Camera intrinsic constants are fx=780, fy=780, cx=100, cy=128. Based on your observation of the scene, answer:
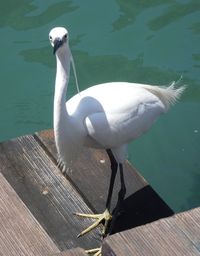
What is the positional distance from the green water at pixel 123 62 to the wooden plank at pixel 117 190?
1.03 m

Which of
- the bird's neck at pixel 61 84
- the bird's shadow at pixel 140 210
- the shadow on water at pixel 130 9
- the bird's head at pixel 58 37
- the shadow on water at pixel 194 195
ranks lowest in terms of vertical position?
the shadow on water at pixel 194 195

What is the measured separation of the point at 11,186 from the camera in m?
4.08

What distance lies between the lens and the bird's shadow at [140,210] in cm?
412

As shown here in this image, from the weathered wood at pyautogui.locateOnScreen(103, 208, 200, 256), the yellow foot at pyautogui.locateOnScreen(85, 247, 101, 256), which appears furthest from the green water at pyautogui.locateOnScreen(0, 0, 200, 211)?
the weathered wood at pyautogui.locateOnScreen(103, 208, 200, 256)

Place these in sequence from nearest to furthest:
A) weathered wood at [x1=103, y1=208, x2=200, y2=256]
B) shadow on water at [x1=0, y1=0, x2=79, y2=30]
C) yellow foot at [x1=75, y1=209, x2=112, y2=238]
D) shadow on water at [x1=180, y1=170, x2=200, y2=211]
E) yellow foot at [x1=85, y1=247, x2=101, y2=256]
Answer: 1. weathered wood at [x1=103, y1=208, x2=200, y2=256]
2. yellow foot at [x1=85, y1=247, x2=101, y2=256]
3. yellow foot at [x1=75, y1=209, x2=112, y2=238]
4. shadow on water at [x1=180, y1=170, x2=200, y2=211]
5. shadow on water at [x1=0, y1=0, x2=79, y2=30]

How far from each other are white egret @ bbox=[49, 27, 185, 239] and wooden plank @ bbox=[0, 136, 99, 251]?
0.25 ft

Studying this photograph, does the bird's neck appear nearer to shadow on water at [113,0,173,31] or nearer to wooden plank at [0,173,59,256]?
wooden plank at [0,173,59,256]

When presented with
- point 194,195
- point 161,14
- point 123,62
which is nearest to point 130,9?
point 161,14

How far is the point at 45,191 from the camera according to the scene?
4.17 meters

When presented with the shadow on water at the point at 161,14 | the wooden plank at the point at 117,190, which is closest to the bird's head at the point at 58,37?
the wooden plank at the point at 117,190

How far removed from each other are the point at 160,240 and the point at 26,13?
14.3 feet

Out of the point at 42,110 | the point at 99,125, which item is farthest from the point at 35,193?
the point at 42,110

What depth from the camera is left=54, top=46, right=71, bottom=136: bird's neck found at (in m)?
3.78

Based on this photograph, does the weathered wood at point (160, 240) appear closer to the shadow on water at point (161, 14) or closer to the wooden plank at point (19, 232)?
the wooden plank at point (19, 232)
